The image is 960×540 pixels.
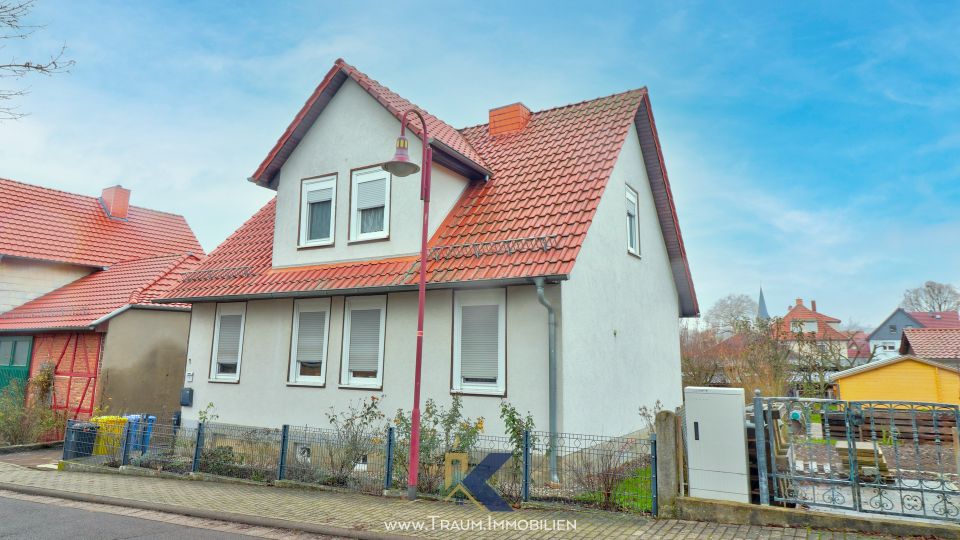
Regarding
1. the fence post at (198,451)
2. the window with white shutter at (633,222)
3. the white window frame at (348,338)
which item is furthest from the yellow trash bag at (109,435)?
the window with white shutter at (633,222)

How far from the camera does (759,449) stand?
7.13 m

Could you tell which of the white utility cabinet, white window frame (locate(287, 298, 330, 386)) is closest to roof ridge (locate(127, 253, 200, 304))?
white window frame (locate(287, 298, 330, 386))

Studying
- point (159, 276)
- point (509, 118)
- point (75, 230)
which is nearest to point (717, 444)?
point (509, 118)

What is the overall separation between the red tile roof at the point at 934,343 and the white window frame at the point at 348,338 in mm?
35169

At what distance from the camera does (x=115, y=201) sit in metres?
26.4

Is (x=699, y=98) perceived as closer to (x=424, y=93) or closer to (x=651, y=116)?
(x=651, y=116)

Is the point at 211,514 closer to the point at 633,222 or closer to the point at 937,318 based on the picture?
the point at 633,222

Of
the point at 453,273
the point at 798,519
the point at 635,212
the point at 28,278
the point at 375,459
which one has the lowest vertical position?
the point at 798,519

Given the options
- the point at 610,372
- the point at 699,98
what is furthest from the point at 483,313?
the point at 699,98

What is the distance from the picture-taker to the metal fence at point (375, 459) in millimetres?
7805

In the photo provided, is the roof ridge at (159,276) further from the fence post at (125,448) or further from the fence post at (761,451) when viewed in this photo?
the fence post at (761,451)

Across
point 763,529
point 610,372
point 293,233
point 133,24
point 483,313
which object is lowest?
point 763,529

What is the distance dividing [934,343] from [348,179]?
3706cm

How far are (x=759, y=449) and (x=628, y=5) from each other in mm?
8714
